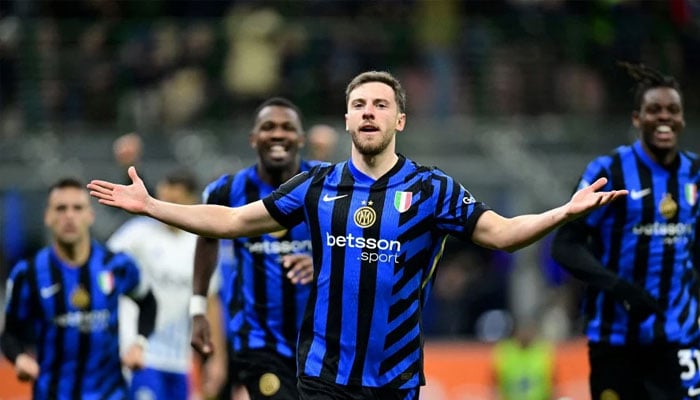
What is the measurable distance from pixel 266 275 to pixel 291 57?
29.6 feet

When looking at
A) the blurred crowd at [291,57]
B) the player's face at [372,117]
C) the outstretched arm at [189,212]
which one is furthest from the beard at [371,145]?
the blurred crowd at [291,57]

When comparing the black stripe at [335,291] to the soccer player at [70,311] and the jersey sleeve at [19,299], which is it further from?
the jersey sleeve at [19,299]

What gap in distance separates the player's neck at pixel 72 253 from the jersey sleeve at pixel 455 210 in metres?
3.45

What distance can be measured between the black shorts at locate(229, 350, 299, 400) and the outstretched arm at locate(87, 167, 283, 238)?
175 centimetres

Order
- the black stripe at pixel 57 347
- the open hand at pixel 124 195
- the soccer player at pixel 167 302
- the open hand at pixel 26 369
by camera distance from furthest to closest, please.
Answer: the soccer player at pixel 167 302 → the black stripe at pixel 57 347 → the open hand at pixel 26 369 → the open hand at pixel 124 195

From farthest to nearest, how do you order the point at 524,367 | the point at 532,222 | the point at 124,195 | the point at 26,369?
the point at 524,367 < the point at 26,369 < the point at 124,195 < the point at 532,222

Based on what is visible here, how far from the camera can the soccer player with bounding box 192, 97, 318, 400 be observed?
27.5 feet

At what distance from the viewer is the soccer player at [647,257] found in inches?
321

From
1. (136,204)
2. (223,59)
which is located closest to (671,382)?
(136,204)

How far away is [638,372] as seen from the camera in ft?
27.0

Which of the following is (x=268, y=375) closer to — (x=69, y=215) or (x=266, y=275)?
(x=266, y=275)

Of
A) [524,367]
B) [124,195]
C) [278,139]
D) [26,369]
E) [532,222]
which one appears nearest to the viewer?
→ [532,222]

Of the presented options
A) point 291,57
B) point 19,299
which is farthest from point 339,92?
point 19,299

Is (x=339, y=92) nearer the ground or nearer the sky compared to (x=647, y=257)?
nearer the sky
